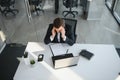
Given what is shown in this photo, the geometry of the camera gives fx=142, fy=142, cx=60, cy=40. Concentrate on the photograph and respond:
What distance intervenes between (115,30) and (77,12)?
4.92ft

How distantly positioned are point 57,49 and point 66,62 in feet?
1.44

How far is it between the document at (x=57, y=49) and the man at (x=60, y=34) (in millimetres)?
100

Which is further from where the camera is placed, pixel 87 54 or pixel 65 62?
pixel 87 54

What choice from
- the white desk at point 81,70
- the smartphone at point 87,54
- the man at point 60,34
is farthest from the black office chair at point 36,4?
the smartphone at point 87,54

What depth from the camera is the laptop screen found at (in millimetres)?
1907

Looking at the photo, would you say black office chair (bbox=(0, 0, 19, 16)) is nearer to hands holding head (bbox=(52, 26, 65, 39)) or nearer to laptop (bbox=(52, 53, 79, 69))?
hands holding head (bbox=(52, 26, 65, 39))

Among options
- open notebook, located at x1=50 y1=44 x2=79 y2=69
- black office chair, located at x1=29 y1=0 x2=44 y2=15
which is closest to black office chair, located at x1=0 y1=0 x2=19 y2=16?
black office chair, located at x1=29 y1=0 x2=44 y2=15

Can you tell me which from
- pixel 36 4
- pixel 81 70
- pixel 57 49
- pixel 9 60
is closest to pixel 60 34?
pixel 57 49

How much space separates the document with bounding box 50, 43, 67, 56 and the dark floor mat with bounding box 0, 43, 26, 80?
3.77 feet

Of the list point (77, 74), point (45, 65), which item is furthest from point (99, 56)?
point (45, 65)

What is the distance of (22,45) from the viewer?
364 centimetres

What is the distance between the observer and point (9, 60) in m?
3.24

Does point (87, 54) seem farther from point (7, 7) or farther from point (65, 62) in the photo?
point (7, 7)

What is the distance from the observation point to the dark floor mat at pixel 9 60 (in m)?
2.92
